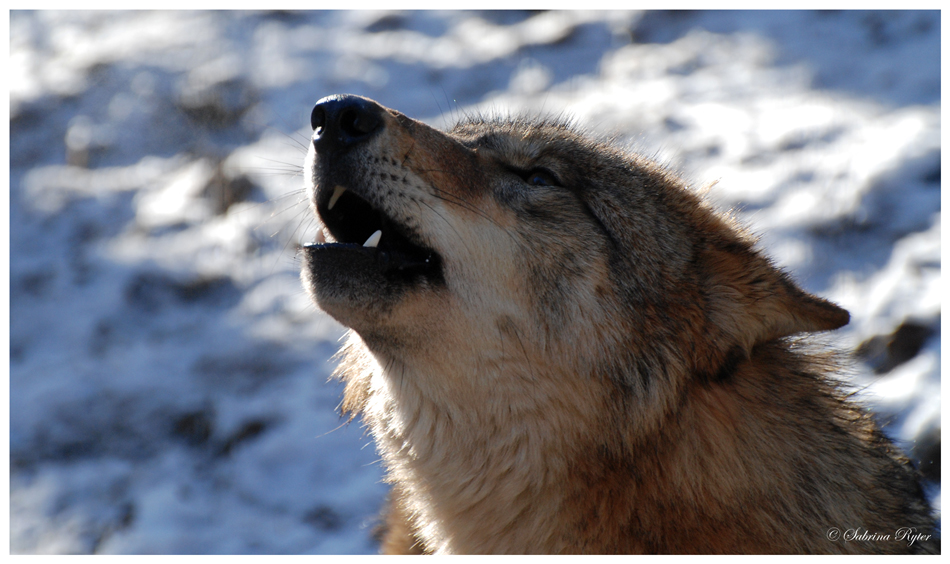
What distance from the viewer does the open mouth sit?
86.7 inches

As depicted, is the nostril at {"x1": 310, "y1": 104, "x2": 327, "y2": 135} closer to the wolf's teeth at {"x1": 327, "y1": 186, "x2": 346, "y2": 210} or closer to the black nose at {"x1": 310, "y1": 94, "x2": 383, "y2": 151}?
the black nose at {"x1": 310, "y1": 94, "x2": 383, "y2": 151}

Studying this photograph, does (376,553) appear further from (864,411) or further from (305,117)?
(305,117)

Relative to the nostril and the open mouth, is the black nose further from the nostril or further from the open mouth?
the open mouth

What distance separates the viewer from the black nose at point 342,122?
2.22m

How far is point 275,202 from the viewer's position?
520 centimetres

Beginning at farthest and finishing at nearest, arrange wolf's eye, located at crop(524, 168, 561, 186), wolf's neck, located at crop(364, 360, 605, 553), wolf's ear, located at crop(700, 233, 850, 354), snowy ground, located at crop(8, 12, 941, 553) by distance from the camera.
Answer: snowy ground, located at crop(8, 12, 941, 553) → wolf's eye, located at crop(524, 168, 561, 186) → wolf's neck, located at crop(364, 360, 605, 553) → wolf's ear, located at crop(700, 233, 850, 354)

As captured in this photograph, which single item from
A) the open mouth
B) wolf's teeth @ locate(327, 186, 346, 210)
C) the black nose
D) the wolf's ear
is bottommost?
the wolf's ear

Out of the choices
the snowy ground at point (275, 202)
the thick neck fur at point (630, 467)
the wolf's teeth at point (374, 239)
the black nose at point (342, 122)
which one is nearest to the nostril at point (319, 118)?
the black nose at point (342, 122)

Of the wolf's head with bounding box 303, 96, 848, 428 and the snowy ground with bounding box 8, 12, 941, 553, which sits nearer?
the wolf's head with bounding box 303, 96, 848, 428

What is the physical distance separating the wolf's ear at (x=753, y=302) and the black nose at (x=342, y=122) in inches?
47.8

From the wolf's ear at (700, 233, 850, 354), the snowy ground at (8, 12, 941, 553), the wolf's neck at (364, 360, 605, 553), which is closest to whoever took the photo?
the wolf's ear at (700, 233, 850, 354)

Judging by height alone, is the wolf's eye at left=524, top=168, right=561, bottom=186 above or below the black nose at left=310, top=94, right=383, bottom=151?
below

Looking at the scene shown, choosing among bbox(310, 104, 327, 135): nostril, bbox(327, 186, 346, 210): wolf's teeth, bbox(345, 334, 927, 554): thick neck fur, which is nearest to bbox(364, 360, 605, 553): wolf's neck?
bbox(345, 334, 927, 554): thick neck fur

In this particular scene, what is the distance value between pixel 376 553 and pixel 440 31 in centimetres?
463
